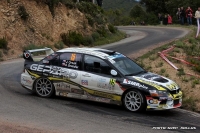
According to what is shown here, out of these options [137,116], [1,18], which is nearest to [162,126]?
[137,116]

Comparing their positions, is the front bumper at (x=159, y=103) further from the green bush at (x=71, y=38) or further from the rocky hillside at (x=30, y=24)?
the green bush at (x=71, y=38)

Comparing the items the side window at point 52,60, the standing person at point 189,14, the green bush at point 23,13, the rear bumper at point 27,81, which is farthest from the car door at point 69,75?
the standing person at point 189,14

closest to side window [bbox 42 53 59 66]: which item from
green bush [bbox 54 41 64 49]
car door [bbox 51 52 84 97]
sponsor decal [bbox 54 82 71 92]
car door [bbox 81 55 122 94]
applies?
car door [bbox 51 52 84 97]

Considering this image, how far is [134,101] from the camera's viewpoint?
10.5 metres

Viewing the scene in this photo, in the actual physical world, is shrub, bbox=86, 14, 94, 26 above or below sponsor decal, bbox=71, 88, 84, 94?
above

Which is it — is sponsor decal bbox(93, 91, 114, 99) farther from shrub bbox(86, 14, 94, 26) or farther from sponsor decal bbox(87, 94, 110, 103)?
shrub bbox(86, 14, 94, 26)

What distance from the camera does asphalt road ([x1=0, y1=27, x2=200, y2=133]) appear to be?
882 centimetres

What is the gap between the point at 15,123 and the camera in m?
8.91

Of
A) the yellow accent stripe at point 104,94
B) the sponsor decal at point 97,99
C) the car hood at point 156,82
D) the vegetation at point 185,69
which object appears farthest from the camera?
the vegetation at point 185,69

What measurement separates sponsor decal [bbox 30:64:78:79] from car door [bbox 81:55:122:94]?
1.10ft

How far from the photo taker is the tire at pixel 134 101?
10.4 m

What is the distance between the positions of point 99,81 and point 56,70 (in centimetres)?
140

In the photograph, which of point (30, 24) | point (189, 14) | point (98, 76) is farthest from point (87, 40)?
point (98, 76)

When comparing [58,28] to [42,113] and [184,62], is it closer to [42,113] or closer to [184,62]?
[184,62]
